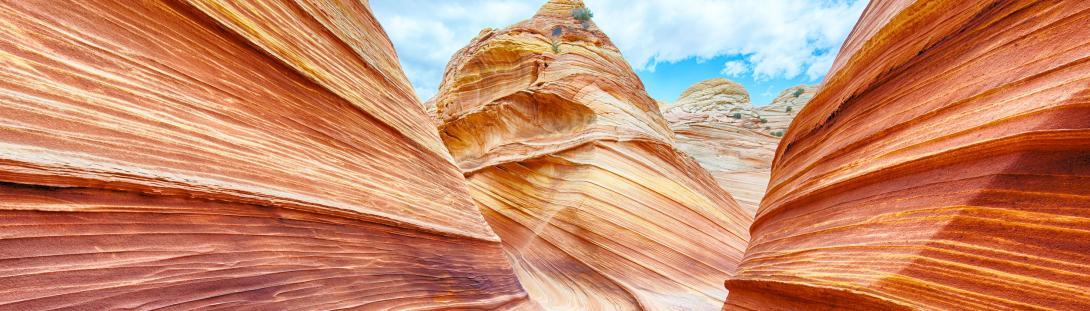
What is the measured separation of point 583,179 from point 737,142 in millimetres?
7532

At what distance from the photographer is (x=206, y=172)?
1.29 meters

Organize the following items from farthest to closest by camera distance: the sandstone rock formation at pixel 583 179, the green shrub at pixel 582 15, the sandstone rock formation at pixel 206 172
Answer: the green shrub at pixel 582 15, the sandstone rock formation at pixel 583 179, the sandstone rock formation at pixel 206 172

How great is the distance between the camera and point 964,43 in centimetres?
138

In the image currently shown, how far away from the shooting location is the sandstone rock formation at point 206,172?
0.93m

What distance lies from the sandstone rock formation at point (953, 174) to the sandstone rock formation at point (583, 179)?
7.14 feet

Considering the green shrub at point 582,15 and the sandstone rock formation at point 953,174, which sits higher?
the green shrub at point 582,15

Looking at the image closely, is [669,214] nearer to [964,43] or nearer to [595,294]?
[595,294]

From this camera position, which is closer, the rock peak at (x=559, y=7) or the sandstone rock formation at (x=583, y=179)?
the sandstone rock formation at (x=583, y=179)

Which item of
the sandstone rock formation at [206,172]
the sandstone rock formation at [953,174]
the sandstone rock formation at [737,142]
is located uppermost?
the sandstone rock formation at [737,142]

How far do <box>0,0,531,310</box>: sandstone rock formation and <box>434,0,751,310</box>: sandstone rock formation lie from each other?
171 cm

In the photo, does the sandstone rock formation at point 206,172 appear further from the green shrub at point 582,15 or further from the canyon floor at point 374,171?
the green shrub at point 582,15

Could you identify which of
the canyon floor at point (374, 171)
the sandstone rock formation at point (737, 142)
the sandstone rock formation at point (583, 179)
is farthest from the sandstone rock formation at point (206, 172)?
the sandstone rock formation at point (737, 142)

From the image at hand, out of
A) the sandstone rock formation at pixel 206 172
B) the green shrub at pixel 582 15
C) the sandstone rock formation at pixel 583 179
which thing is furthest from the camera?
the green shrub at pixel 582 15

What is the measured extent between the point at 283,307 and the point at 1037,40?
8.41 feet
